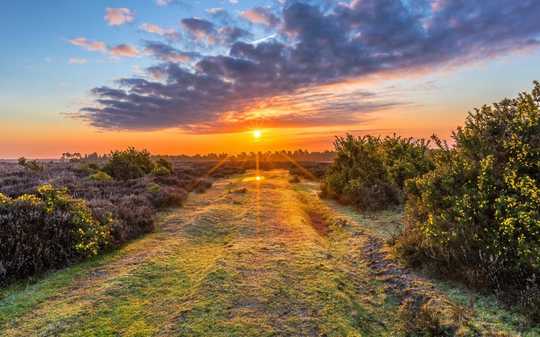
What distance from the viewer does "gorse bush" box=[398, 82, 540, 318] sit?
5.91 m

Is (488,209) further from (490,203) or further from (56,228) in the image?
(56,228)

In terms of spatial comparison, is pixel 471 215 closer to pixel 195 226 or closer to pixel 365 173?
pixel 195 226

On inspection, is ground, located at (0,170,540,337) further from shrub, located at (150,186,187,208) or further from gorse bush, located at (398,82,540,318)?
shrub, located at (150,186,187,208)

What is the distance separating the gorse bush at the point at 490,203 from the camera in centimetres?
591

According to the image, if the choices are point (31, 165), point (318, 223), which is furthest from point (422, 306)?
point (31, 165)

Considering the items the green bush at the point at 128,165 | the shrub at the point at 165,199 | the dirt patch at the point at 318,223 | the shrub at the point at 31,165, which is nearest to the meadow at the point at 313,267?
the dirt patch at the point at 318,223

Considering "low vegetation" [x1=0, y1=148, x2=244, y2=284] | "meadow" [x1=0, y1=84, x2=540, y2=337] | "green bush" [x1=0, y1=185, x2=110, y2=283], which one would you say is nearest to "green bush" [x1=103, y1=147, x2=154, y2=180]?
"low vegetation" [x1=0, y1=148, x2=244, y2=284]

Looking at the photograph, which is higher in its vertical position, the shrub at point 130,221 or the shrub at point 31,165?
the shrub at point 31,165

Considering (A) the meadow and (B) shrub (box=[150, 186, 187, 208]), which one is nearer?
(A) the meadow

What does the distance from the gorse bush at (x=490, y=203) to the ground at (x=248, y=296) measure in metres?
0.69

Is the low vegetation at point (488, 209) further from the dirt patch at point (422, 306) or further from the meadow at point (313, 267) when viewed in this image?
the dirt patch at point (422, 306)

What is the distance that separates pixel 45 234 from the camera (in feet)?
27.1

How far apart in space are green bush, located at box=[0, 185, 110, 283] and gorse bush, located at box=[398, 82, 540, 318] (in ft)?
30.1

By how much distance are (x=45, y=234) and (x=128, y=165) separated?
727 inches
